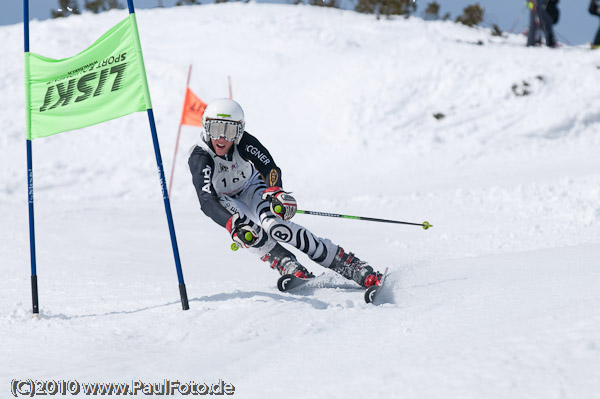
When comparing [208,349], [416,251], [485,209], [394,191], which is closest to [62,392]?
[208,349]

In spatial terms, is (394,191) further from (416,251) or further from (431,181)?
(416,251)

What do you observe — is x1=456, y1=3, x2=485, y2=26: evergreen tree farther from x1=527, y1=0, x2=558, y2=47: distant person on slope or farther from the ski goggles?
the ski goggles

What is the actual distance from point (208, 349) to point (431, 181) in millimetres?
9175

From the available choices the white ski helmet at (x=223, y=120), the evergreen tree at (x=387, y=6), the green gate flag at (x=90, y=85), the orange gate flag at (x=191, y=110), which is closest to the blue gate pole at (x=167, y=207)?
the green gate flag at (x=90, y=85)

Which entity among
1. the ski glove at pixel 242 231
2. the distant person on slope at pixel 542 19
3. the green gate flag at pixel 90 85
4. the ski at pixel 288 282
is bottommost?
the ski at pixel 288 282

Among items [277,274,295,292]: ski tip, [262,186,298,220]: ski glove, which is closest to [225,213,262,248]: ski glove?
[262,186,298,220]: ski glove

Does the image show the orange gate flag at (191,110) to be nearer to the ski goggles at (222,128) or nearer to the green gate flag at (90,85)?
the ski goggles at (222,128)

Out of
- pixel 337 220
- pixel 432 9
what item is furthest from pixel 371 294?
pixel 432 9

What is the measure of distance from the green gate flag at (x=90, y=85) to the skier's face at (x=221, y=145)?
739 mm

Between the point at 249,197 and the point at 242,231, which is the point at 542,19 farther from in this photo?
the point at 242,231

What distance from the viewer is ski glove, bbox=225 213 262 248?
4461 mm

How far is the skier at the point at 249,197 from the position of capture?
482 cm

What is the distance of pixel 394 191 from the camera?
37.9 ft

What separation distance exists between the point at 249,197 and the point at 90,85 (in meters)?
1.68
